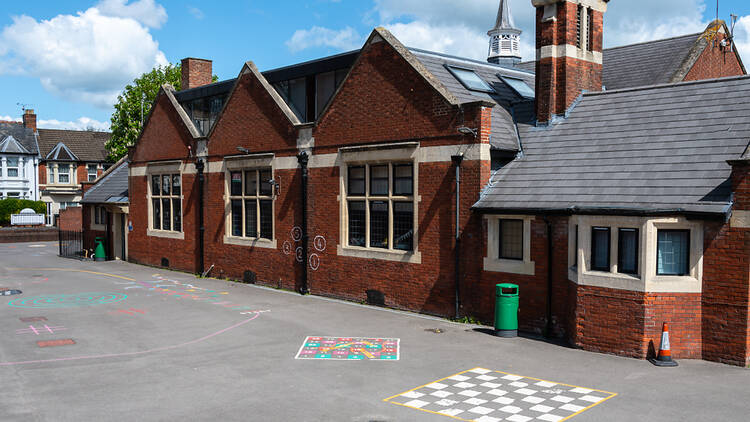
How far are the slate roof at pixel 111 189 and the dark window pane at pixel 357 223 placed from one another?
15.9 metres

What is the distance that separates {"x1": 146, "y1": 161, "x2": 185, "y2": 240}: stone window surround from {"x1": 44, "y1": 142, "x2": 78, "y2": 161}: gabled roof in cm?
3773

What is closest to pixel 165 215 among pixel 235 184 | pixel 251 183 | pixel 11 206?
pixel 235 184

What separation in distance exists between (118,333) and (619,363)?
10.8 meters

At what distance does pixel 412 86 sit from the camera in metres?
16.1

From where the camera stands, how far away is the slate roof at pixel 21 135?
5850 centimetres

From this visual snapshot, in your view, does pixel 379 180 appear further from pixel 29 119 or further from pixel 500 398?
pixel 29 119

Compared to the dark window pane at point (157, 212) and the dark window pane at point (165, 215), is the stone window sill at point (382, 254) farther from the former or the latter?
the dark window pane at point (157, 212)

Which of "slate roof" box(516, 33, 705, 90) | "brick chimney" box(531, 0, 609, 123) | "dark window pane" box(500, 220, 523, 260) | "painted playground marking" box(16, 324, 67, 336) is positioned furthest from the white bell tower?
"painted playground marking" box(16, 324, 67, 336)

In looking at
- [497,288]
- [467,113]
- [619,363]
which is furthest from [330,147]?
[619,363]

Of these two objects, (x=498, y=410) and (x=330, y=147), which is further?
(x=330, y=147)

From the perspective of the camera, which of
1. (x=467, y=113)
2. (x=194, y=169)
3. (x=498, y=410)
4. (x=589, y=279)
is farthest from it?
(x=194, y=169)

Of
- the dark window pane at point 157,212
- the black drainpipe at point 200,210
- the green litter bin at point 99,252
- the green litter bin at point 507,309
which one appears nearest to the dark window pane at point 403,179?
the green litter bin at point 507,309

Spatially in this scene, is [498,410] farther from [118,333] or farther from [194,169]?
[194,169]

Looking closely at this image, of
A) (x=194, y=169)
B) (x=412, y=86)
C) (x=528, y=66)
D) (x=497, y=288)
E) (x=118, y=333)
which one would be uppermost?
(x=528, y=66)
